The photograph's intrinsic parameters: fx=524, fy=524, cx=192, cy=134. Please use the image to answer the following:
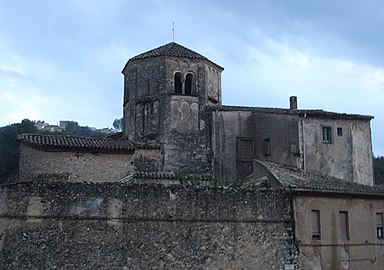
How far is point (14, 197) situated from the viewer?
19.3 m

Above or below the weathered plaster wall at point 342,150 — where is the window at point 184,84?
above

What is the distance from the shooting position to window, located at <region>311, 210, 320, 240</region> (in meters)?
22.2

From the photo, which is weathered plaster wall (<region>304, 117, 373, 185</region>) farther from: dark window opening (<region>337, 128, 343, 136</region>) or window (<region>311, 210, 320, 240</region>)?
window (<region>311, 210, 320, 240</region>)

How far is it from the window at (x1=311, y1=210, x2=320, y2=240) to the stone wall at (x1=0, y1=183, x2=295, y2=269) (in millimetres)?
1167

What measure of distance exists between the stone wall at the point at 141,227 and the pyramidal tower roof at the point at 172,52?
15565 mm

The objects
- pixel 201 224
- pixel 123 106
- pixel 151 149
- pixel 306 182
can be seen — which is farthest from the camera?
pixel 123 106

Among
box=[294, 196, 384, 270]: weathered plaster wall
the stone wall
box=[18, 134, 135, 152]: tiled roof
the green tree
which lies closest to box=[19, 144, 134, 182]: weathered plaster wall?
box=[18, 134, 135, 152]: tiled roof

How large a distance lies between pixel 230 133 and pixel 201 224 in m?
13.9

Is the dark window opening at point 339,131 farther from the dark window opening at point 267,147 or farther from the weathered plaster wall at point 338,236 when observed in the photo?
the weathered plaster wall at point 338,236

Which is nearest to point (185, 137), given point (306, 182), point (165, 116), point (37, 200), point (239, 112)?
point (165, 116)

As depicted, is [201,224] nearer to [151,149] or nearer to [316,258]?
[316,258]

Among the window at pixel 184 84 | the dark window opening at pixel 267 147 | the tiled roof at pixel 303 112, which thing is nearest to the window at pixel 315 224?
the tiled roof at pixel 303 112

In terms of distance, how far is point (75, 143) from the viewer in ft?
91.6

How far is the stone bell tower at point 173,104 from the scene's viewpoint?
111 feet
